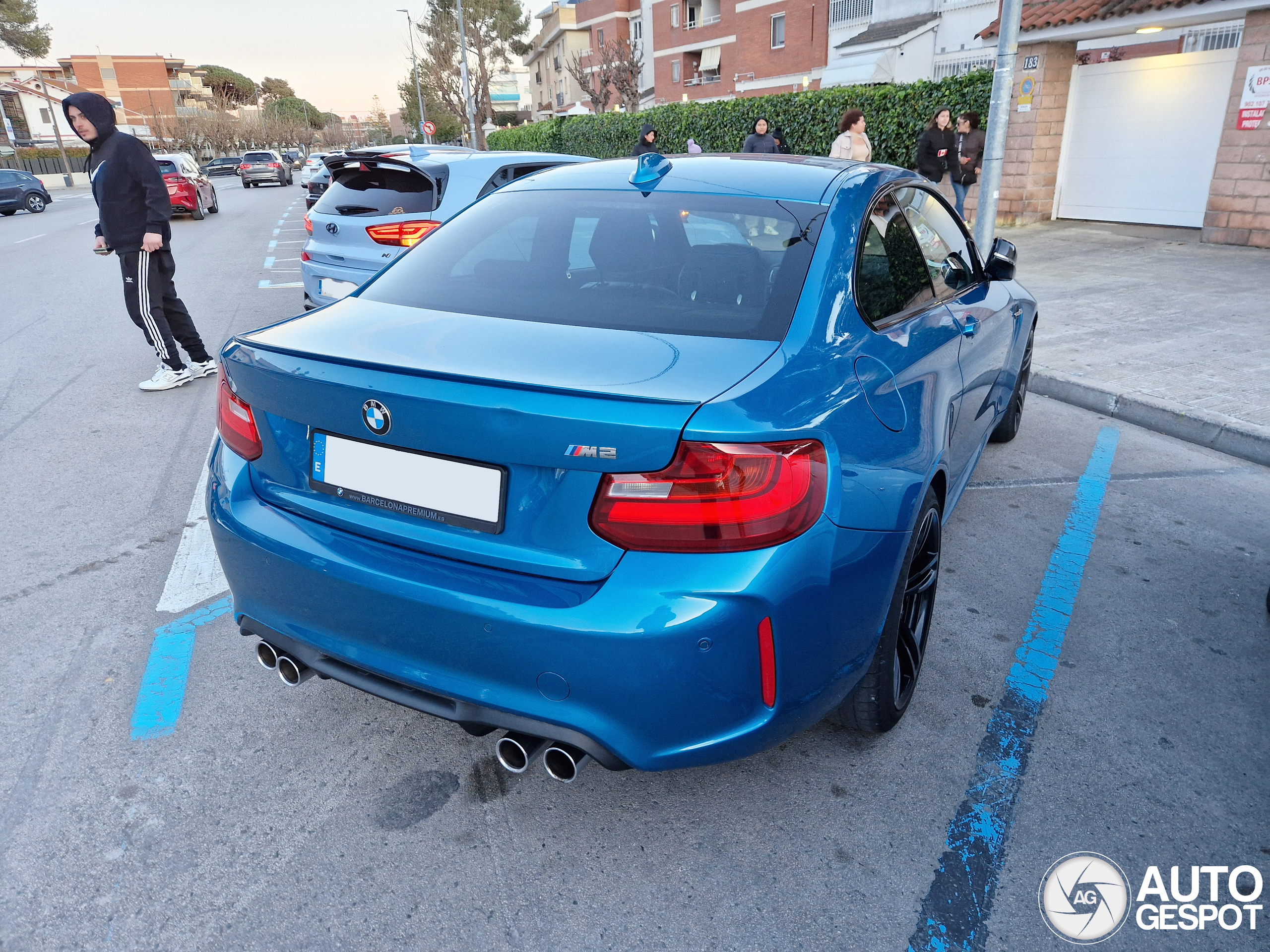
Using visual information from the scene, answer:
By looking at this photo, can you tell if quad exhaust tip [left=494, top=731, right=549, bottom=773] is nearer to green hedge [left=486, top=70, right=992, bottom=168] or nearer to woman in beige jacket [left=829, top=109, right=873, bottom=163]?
woman in beige jacket [left=829, top=109, right=873, bottom=163]

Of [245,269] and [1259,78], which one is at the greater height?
[1259,78]

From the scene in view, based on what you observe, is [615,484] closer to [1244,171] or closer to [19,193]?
[1244,171]

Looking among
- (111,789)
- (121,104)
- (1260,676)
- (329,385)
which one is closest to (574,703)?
(329,385)

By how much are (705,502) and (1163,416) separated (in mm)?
4757

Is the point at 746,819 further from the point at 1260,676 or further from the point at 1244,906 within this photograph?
the point at 1260,676

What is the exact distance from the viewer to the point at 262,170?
42.7m

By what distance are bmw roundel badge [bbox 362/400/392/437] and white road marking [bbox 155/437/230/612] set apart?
1.52m

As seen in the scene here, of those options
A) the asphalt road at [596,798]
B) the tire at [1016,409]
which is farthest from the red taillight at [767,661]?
the tire at [1016,409]

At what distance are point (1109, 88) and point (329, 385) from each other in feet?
49.1

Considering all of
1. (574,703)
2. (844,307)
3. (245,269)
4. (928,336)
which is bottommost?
(245,269)

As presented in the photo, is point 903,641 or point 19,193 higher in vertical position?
point 903,641

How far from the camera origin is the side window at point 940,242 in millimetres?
3055

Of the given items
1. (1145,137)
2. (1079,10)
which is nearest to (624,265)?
(1145,137)

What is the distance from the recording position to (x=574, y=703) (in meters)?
1.85
